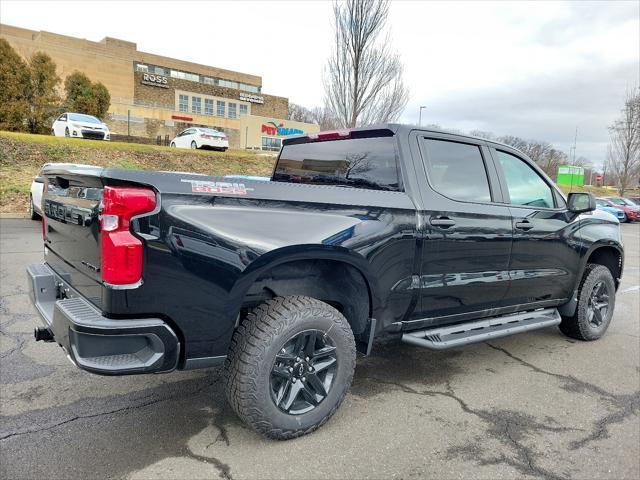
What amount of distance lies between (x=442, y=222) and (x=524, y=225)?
1019 millimetres

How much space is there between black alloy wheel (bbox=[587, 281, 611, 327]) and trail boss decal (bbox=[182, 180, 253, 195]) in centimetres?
394

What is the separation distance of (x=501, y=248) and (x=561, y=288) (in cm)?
113

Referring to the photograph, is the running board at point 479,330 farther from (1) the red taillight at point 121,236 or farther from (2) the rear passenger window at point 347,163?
(1) the red taillight at point 121,236

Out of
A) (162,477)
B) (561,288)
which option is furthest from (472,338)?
(162,477)

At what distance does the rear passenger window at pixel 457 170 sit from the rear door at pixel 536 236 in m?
0.25

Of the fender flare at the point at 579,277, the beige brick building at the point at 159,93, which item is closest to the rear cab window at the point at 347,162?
the fender flare at the point at 579,277

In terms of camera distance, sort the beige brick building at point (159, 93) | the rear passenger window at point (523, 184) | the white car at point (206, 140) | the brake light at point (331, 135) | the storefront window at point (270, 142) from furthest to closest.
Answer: the storefront window at point (270, 142) → the beige brick building at point (159, 93) → the white car at point (206, 140) → the rear passenger window at point (523, 184) → the brake light at point (331, 135)

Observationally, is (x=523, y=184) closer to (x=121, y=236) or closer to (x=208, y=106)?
(x=121, y=236)

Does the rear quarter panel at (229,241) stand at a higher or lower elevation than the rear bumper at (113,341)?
higher

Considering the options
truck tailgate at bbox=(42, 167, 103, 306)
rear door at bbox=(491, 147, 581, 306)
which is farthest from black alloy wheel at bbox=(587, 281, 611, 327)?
truck tailgate at bbox=(42, 167, 103, 306)

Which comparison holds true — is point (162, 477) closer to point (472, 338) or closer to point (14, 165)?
point (472, 338)

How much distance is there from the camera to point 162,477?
2369 millimetres

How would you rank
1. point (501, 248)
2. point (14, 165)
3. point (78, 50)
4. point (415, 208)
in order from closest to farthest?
point (415, 208)
point (501, 248)
point (14, 165)
point (78, 50)

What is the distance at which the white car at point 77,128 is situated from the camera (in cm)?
2100
